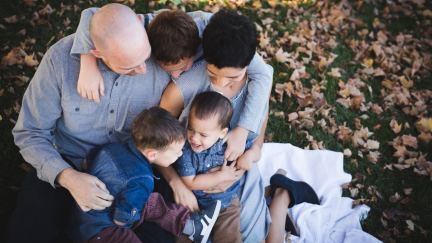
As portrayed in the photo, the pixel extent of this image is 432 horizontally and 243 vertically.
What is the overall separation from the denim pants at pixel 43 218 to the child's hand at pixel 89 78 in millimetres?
711

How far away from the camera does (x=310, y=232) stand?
3492 mm

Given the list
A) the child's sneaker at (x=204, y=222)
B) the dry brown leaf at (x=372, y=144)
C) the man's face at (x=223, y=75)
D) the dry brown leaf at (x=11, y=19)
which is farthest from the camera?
the dry brown leaf at (x=11, y=19)

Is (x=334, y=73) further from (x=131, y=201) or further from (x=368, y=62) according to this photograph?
(x=131, y=201)

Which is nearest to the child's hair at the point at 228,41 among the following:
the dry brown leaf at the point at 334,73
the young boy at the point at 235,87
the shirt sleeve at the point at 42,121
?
the young boy at the point at 235,87

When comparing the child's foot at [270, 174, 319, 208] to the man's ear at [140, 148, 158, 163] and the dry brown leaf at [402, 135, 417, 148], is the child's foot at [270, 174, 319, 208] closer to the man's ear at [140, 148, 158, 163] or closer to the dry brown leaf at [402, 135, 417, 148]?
the man's ear at [140, 148, 158, 163]

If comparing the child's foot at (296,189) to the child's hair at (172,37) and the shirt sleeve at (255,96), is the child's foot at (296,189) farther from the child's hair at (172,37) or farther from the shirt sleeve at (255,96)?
the child's hair at (172,37)

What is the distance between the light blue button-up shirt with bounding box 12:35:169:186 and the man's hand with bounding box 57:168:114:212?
4.5 inches

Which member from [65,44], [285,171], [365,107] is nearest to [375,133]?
[365,107]

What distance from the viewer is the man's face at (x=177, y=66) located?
262 centimetres

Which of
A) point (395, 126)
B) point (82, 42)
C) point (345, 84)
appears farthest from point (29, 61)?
point (395, 126)

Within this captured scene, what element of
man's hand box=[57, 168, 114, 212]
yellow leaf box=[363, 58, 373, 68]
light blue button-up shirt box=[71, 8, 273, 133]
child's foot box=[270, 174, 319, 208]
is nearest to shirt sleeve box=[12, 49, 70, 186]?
man's hand box=[57, 168, 114, 212]

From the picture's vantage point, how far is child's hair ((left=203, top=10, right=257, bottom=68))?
2559 mm

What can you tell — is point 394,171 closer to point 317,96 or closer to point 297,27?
point 317,96

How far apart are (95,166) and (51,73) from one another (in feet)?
2.17
